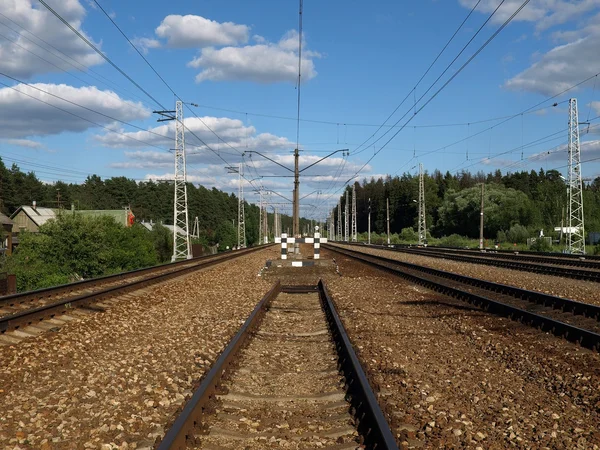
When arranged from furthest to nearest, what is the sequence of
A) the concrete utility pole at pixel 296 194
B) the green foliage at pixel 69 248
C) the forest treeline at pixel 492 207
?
the forest treeline at pixel 492 207
the green foliage at pixel 69 248
the concrete utility pole at pixel 296 194

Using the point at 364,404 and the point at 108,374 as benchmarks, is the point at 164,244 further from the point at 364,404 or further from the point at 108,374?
the point at 364,404

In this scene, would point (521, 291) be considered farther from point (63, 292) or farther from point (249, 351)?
point (63, 292)

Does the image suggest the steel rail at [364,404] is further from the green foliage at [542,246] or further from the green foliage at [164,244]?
the green foliage at [164,244]

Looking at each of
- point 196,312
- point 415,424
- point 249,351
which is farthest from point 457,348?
point 196,312

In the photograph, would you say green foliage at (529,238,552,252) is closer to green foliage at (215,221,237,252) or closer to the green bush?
the green bush

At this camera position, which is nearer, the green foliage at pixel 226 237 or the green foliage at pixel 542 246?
the green foliage at pixel 542 246

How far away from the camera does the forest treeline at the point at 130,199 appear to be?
3861 inches

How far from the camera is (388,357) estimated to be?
783 centimetres

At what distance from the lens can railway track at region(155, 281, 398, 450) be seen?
469cm

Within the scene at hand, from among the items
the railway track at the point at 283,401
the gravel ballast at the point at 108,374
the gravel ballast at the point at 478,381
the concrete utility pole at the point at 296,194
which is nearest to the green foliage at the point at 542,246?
the concrete utility pole at the point at 296,194

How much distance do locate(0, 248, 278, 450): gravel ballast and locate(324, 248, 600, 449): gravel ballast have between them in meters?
2.15

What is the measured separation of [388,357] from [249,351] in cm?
202

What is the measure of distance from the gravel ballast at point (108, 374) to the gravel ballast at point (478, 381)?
7.05ft

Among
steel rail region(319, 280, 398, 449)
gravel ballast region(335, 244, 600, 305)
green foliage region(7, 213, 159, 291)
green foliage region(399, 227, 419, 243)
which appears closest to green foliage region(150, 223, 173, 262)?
green foliage region(7, 213, 159, 291)
